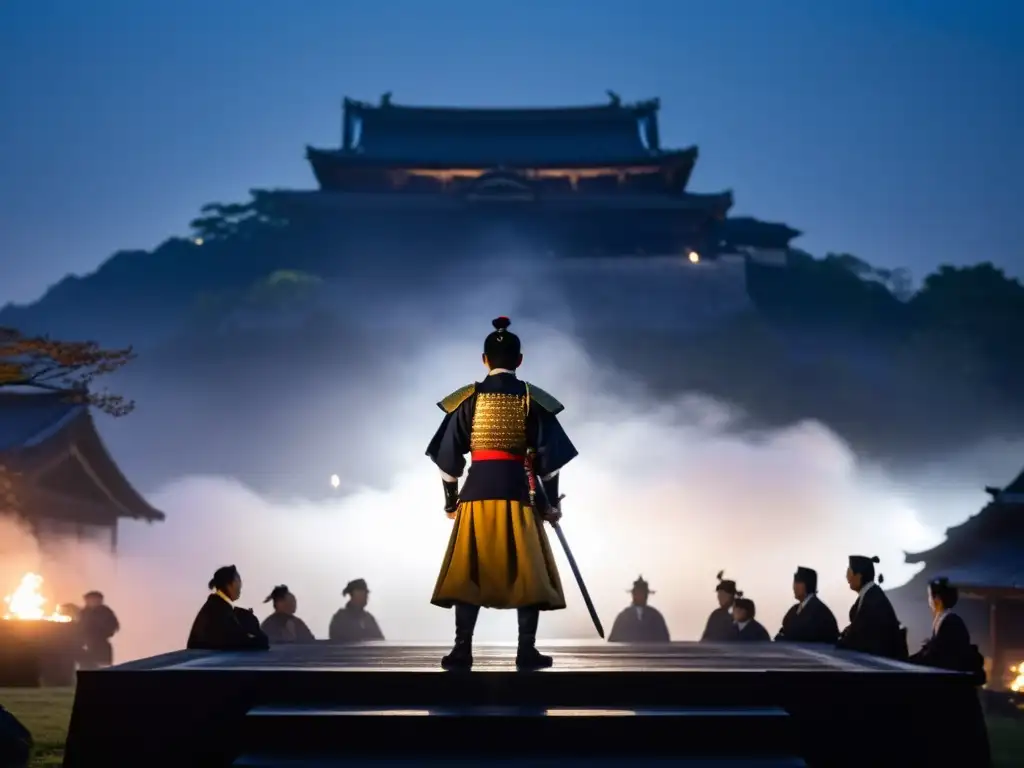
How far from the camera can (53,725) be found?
975 cm

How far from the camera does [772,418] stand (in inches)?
1067

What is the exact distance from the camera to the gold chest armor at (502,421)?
20.5ft

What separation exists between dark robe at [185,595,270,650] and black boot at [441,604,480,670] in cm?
207

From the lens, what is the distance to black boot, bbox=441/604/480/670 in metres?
5.88

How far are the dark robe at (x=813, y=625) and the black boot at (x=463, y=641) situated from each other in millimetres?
3901

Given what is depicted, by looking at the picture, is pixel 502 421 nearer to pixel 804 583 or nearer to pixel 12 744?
pixel 12 744

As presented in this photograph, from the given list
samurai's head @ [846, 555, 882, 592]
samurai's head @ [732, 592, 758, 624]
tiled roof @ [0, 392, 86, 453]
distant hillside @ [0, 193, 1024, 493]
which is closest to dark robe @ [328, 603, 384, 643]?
samurai's head @ [732, 592, 758, 624]

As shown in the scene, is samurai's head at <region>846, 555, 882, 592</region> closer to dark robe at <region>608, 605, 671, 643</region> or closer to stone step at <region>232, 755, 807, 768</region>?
stone step at <region>232, 755, 807, 768</region>

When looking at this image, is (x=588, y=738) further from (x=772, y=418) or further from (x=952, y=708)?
(x=772, y=418)

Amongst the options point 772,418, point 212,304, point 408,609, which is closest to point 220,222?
point 212,304

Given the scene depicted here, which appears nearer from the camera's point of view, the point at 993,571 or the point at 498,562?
the point at 498,562

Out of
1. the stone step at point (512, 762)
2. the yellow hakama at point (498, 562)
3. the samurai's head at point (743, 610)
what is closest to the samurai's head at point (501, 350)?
the yellow hakama at point (498, 562)

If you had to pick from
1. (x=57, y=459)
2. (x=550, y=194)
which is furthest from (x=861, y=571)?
(x=550, y=194)

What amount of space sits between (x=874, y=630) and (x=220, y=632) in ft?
13.1
